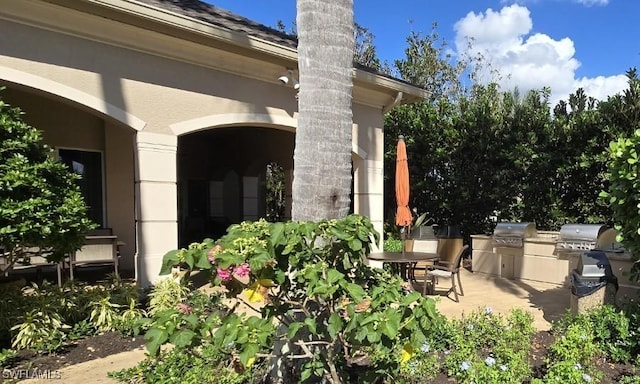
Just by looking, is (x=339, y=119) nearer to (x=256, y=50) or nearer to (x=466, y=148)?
(x=256, y=50)

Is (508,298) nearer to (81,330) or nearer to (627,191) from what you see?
(627,191)

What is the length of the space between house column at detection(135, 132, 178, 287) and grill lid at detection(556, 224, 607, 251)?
701 cm

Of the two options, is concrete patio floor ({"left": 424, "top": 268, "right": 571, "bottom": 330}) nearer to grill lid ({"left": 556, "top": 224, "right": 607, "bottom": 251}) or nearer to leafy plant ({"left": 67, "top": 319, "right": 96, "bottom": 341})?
grill lid ({"left": 556, "top": 224, "right": 607, "bottom": 251})

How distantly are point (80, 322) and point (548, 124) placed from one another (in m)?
10.4

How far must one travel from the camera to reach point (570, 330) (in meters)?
4.14

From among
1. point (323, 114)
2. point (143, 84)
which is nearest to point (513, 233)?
point (323, 114)

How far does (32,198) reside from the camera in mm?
4656

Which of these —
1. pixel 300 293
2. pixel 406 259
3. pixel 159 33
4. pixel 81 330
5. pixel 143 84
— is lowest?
pixel 81 330

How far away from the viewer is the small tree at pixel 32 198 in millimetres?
4504

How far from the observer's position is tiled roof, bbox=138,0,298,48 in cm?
755

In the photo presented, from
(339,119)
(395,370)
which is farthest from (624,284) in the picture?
(339,119)

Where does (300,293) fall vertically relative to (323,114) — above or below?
below

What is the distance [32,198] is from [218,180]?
32.7ft

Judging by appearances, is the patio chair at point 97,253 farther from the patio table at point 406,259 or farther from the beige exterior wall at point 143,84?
the patio table at point 406,259
